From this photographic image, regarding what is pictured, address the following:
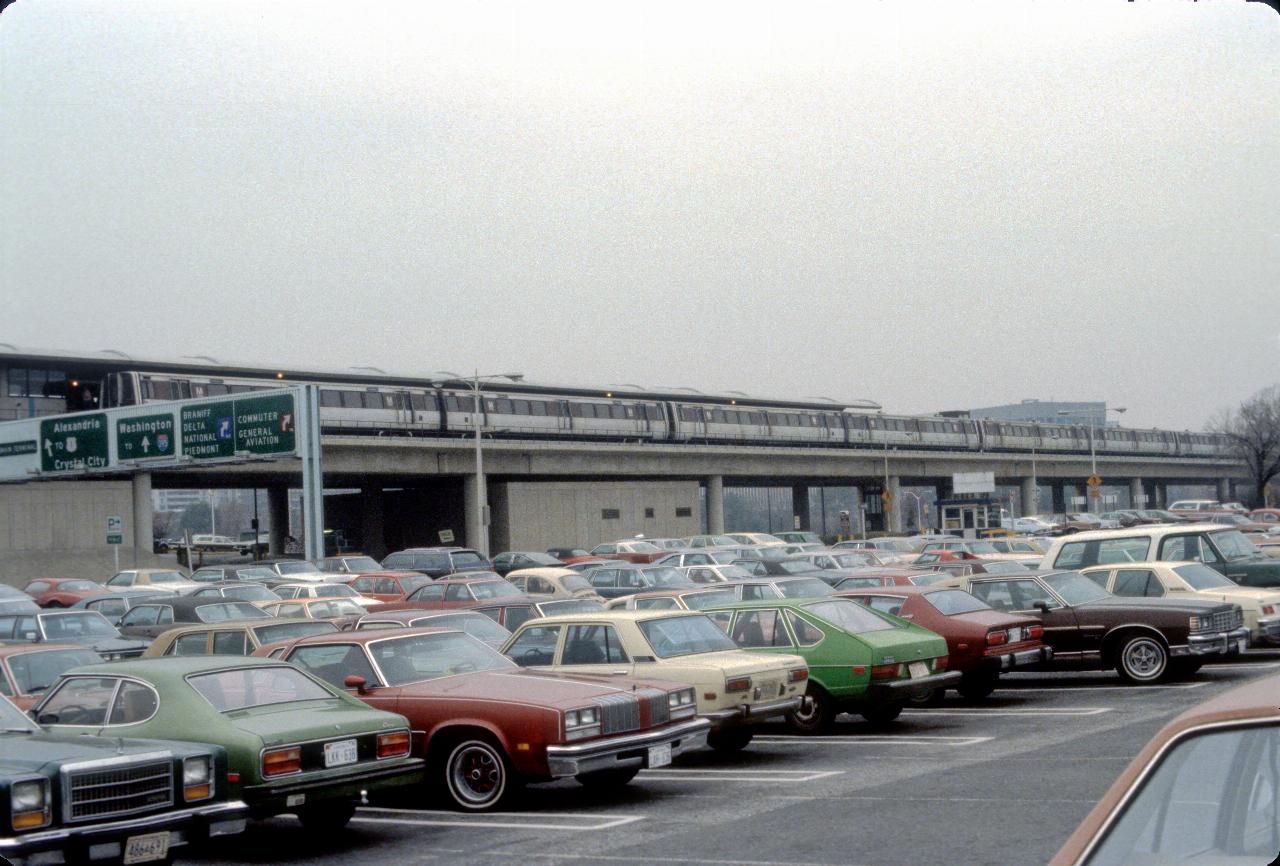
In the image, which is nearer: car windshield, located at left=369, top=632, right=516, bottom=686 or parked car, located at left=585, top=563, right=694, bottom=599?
car windshield, located at left=369, top=632, right=516, bottom=686

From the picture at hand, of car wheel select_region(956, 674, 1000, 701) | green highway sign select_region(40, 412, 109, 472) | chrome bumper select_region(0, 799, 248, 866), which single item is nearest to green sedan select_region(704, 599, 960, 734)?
car wheel select_region(956, 674, 1000, 701)

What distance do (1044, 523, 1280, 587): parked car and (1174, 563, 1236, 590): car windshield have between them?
1.55 m

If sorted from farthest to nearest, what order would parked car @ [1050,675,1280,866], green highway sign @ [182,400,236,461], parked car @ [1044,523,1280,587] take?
green highway sign @ [182,400,236,461] < parked car @ [1044,523,1280,587] < parked car @ [1050,675,1280,866]

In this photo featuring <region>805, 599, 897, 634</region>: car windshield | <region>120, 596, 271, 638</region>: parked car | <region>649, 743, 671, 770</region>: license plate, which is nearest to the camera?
<region>649, 743, 671, 770</region>: license plate

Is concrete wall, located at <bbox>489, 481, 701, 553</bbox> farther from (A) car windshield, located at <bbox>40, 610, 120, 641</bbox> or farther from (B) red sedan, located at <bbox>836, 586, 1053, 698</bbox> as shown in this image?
(B) red sedan, located at <bbox>836, 586, 1053, 698</bbox>

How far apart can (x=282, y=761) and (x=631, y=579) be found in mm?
21866

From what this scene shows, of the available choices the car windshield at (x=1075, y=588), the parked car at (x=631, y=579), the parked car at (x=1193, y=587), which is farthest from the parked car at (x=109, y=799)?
the parked car at (x=631, y=579)

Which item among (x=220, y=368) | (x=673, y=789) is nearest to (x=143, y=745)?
(x=673, y=789)

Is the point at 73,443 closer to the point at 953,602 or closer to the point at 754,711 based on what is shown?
the point at 953,602

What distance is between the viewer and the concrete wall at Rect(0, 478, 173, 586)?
2334 inches

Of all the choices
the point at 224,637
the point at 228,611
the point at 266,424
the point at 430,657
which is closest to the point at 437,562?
the point at 266,424

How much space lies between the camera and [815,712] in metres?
14.9

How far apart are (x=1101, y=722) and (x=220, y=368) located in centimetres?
7529

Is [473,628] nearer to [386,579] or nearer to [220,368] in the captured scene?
[386,579]
